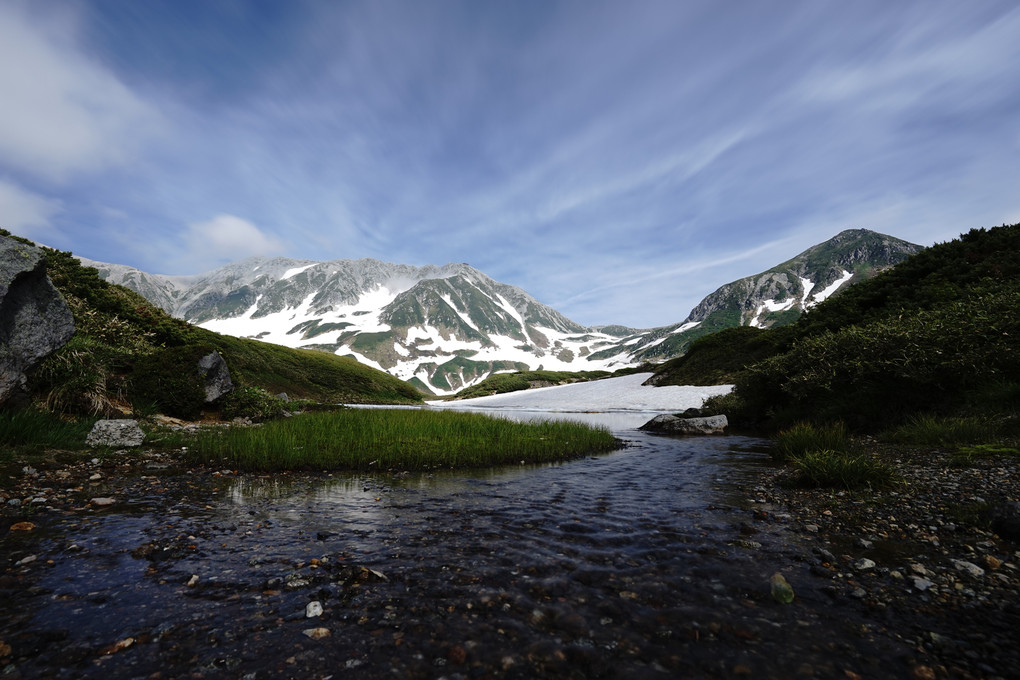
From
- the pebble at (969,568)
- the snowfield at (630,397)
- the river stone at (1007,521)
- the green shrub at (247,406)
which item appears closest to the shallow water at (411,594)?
the pebble at (969,568)

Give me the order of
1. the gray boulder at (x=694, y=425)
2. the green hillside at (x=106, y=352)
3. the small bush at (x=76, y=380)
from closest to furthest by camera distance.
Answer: the small bush at (x=76, y=380) < the green hillside at (x=106, y=352) < the gray boulder at (x=694, y=425)

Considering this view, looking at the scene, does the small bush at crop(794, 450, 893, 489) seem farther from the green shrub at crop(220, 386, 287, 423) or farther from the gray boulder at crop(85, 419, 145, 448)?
the green shrub at crop(220, 386, 287, 423)

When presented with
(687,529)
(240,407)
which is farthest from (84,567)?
(240,407)

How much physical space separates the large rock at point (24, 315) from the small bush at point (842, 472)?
23.2 meters

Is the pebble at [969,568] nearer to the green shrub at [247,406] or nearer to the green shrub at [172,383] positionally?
the green shrub at [172,383]

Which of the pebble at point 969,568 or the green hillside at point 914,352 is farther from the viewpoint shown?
the green hillside at point 914,352

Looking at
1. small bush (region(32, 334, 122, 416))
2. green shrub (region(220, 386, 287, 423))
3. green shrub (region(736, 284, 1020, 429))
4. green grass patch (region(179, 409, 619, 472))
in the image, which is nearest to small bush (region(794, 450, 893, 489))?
green shrub (region(736, 284, 1020, 429))

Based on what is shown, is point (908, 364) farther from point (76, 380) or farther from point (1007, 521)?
point (76, 380)

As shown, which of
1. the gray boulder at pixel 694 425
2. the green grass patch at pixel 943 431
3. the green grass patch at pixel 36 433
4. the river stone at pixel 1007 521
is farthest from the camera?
the gray boulder at pixel 694 425

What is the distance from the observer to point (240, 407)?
2622cm

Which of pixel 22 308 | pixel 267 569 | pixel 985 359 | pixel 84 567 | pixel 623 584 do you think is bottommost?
pixel 623 584

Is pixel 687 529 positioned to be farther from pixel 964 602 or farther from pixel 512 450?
pixel 512 450

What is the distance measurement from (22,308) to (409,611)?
15858mm

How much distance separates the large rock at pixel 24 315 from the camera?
466 inches
